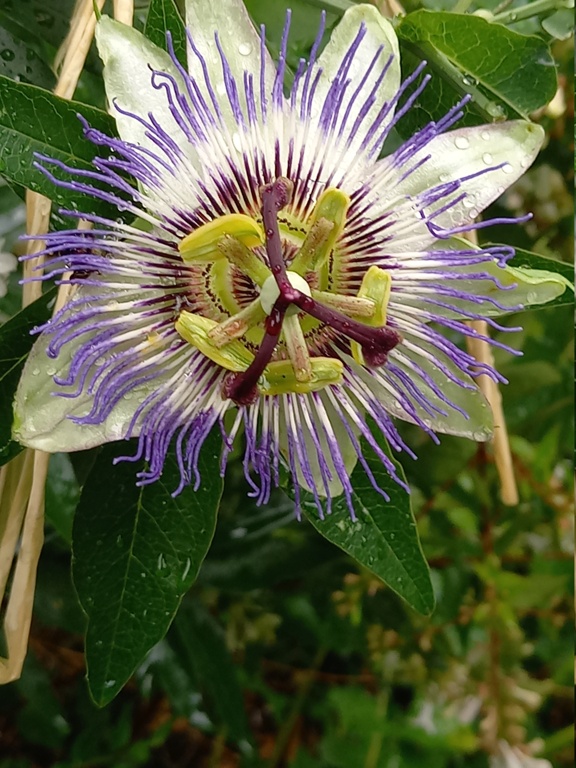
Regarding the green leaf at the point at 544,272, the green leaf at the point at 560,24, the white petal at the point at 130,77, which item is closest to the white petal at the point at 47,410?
the white petal at the point at 130,77

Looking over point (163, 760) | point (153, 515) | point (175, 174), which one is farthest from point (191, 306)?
point (163, 760)

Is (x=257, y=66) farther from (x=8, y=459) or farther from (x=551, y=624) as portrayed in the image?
(x=551, y=624)

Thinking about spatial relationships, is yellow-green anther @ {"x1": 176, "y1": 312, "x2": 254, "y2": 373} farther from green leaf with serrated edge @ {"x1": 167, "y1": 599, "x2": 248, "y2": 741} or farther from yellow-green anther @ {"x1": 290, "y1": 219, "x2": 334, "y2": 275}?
green leaf with serrated edge @ {"x1": 167, "y1": 599, "x2": 248, "y2": 741}

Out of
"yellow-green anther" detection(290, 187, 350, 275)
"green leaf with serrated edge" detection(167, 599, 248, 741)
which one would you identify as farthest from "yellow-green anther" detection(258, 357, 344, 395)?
"green leaf with serrated edge" detection(167, 599, 248, 741)

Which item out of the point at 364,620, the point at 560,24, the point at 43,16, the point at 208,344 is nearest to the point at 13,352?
the point at 208,344

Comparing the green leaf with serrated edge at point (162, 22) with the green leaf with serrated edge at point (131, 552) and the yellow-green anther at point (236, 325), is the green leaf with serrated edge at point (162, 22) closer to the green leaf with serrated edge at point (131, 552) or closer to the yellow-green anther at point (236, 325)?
the yellow-green anther at point (236, 325)
